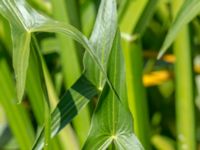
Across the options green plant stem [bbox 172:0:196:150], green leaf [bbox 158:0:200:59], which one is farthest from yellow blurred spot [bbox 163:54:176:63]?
green leaf [bbox 158:0:200:59]

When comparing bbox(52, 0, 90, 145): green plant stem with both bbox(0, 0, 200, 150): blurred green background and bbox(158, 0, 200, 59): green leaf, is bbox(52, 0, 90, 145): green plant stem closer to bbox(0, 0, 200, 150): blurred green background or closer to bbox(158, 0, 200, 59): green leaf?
bbox(0, 0, 200, 150): blurred green background

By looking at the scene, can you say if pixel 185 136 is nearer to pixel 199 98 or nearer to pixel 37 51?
pixel 199 98

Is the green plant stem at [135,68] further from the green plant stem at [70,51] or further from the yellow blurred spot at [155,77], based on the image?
the yellow blurred spot at [155,77]

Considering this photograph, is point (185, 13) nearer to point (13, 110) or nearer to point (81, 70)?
point (81, 70)

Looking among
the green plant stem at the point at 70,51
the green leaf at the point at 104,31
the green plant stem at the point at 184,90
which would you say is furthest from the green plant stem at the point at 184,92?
the green leaf at the point at 104,31

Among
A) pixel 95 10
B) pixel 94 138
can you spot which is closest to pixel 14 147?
pixel 95 10
